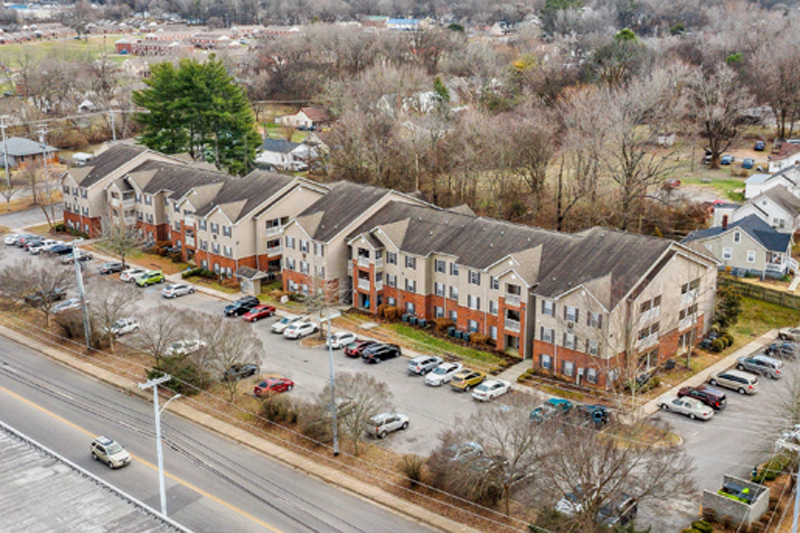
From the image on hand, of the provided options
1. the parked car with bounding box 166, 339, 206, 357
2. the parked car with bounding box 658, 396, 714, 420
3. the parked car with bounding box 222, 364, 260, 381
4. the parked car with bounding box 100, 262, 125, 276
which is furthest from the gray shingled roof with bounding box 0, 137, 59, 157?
the parked car with bounding box 658, 396, 714, 420

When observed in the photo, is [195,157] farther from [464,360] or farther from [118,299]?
[464,360]

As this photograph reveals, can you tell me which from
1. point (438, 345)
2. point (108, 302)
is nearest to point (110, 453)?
point (108, 302)

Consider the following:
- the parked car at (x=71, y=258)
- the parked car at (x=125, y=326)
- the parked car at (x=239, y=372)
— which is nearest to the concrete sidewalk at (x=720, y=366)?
the parked car at (x=239, y=372)

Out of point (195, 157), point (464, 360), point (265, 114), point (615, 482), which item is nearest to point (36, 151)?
point (195, 157)

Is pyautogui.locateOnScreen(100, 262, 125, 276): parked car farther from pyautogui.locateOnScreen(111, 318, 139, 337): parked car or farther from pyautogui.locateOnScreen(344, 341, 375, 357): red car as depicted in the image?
pyautogui.locateOnScreen(344, 341, 375, 357): red car

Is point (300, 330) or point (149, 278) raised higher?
point (149, 278)

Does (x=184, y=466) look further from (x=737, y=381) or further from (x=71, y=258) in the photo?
(x=71, y=258)
